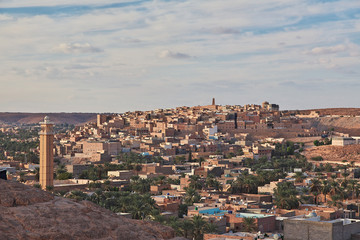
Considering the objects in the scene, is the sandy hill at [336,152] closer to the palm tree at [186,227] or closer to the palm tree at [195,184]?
the palm tree at [195,184]

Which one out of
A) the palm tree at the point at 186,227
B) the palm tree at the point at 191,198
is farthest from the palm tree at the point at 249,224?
the palm tree at the point at 191,198

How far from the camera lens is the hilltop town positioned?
103ft

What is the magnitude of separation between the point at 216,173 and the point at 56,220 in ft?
178

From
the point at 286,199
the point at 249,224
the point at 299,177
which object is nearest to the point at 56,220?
the point at 249,224

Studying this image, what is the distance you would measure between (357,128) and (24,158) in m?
68.4

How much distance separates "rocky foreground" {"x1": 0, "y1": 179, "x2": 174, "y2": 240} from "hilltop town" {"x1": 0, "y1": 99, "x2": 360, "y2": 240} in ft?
0.82

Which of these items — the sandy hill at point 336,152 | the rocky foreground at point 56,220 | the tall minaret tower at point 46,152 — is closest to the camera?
the rocky foreground at point 56,220

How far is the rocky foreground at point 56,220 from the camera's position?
8.02m

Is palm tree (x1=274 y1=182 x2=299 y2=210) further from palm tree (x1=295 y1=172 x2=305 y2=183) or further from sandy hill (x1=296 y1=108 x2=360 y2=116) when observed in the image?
sandy hill (x1=296 y1=108 x2=360 y2=116)

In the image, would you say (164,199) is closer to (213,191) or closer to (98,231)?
(213,191)

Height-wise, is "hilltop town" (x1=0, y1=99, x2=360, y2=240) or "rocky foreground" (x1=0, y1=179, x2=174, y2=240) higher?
"rocky foreground" (x1=0, y1=179, x2=174, y2=240)

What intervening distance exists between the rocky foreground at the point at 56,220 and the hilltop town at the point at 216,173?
25cm

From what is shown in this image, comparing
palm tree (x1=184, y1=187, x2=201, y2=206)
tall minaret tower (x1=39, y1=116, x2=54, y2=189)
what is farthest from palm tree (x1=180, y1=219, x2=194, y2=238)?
tall minaret tower (x1=39, y1=116, x2=54, y2=189)

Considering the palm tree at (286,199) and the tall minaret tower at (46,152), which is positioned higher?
the tall minaret tower at (46,152)
